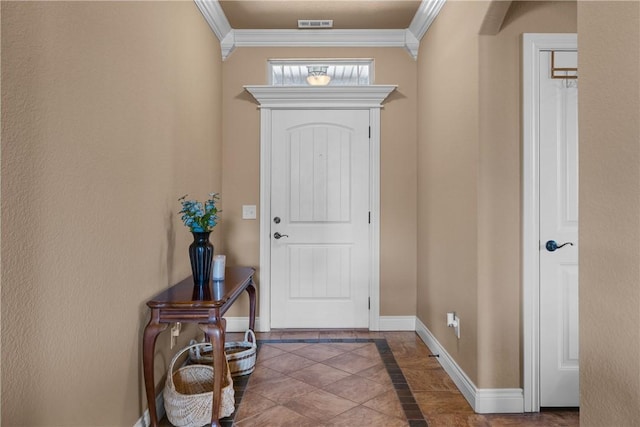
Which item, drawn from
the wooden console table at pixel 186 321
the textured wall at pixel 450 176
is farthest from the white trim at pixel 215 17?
the wooden console table at pixel 186 321

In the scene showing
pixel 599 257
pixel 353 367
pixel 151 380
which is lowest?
pixel 353 367

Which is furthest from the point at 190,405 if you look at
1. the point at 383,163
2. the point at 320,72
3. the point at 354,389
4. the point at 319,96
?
the point at 320,72

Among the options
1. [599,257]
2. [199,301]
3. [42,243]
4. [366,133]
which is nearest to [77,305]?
[42,243]

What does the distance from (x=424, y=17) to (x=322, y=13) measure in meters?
0.83

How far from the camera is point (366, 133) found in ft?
11.8

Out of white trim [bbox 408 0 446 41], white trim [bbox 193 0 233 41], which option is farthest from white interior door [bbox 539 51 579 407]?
white trim [bbox 193 0 233 41]

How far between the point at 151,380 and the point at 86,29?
154 cm

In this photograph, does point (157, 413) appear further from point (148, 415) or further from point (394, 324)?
point (394, 324)

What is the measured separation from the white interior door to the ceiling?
4.74 feet

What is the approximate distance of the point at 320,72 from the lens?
372 cm

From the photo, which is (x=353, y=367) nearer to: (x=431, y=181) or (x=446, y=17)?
(x=431, y=181)

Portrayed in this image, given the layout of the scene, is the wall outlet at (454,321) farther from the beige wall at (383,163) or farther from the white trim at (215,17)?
the white trim at (215,17)

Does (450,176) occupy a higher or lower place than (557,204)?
higher

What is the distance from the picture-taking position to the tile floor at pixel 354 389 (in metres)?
2.11
